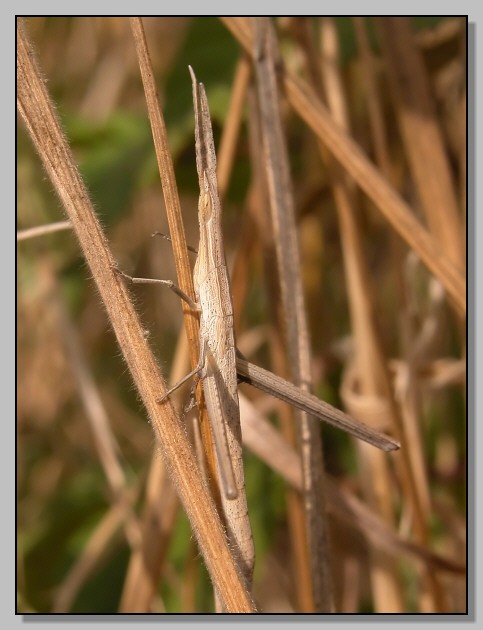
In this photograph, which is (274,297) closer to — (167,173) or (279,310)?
(279,310)

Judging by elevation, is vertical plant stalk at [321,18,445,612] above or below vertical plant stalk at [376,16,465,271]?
below

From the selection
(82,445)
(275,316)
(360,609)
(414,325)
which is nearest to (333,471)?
(360,609)

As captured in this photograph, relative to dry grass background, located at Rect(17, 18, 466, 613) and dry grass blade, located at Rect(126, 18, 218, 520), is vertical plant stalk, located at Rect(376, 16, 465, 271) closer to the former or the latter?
dry grass background, located at Rect(17, 18, 466, 613)

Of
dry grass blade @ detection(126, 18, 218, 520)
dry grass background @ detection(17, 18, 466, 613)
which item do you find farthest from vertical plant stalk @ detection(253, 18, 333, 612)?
dry grass blade @ detection(126, 18, 218, 520)

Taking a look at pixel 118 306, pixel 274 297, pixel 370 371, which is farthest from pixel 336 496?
pixel 118 306

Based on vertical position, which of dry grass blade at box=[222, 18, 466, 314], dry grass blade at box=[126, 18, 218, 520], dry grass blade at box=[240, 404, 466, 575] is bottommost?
dry grass blade at box=[240, 404, 466, 575]

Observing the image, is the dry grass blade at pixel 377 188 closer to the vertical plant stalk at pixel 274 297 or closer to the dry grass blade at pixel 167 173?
the vertical plant stalk at pixel 274 297

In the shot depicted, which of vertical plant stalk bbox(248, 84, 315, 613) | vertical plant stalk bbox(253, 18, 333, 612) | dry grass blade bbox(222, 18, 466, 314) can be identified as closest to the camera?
vertical plant stalk bbox(253, 18, 333, 612)
